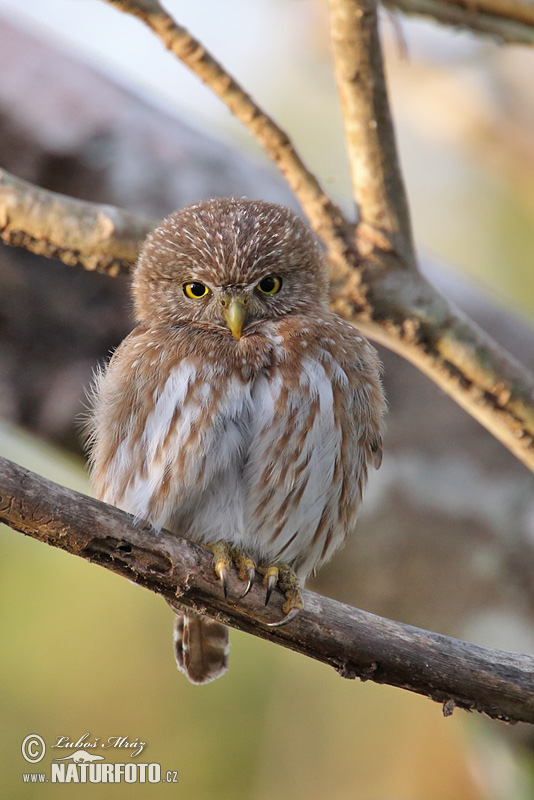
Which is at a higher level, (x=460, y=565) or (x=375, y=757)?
(x=460, y=565)

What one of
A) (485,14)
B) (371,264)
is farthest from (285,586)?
(485,14)

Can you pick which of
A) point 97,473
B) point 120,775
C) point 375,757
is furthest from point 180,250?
point 375,757

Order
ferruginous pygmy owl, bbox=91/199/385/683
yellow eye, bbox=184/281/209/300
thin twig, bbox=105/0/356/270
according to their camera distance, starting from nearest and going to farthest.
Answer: ferruginous pygmy owl, bbox=91/199/385/683 < thin twig, bbox=105/0/356/270 < yellow eye, bbox=184/281/209/300

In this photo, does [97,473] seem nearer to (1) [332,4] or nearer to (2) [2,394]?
(2) [2,394]

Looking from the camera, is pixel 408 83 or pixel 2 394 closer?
pixel 2 394

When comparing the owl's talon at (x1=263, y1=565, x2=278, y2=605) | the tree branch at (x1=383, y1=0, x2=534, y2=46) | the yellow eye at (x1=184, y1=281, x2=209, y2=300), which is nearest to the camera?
the owl's talon at (x1=263, y1=565, x2=278, y2=605)

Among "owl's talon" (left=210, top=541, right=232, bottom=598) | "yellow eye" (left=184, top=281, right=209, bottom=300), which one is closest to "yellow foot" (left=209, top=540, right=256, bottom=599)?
"owl's talon" (left=210, top=541, right=232, bottom=598)

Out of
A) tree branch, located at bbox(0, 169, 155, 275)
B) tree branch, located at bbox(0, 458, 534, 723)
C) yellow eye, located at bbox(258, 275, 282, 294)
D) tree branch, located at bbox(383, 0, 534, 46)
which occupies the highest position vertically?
tree branch, located at bbox(383, 0, 534, 46)

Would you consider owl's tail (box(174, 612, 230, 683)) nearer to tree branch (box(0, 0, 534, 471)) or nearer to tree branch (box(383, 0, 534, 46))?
tree branch (box(0, 0, 534, 471))

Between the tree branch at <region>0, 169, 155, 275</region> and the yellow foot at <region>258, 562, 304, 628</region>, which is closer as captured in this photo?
the yellow foot at <region>258, 562, 304, 628</region>
